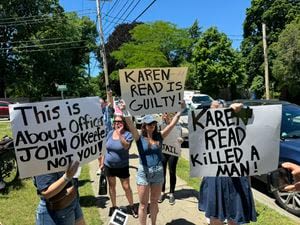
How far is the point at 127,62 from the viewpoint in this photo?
51.8 meters

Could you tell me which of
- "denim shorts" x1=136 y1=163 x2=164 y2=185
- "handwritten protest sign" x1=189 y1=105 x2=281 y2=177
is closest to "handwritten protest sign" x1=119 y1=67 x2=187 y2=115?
"denim shorts" x1=136 y1=163 x2=164 y2=185

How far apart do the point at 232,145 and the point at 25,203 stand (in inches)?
200

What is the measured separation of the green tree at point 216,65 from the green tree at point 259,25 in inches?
56.3

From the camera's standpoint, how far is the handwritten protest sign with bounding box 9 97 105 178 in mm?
3590

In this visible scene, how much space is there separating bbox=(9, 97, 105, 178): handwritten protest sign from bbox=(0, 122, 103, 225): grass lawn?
316 centimetres

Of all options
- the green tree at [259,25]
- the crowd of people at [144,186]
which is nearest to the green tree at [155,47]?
the green tree at [259,25]

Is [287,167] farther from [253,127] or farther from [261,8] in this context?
[261,8]

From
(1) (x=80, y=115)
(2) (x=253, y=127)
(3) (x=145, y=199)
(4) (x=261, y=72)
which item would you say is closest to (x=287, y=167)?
(2) (x=253, y=127)

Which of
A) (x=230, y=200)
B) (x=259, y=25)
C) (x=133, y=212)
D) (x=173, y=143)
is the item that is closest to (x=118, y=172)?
(x=133, y=212)

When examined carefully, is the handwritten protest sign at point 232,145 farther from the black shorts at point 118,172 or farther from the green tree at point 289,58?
the green tree at point 289,58

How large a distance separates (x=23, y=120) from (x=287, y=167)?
6.84 ft

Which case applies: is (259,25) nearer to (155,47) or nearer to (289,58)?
(155,47)

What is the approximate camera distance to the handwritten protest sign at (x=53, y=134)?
11.8ft

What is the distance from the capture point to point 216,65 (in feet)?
154
